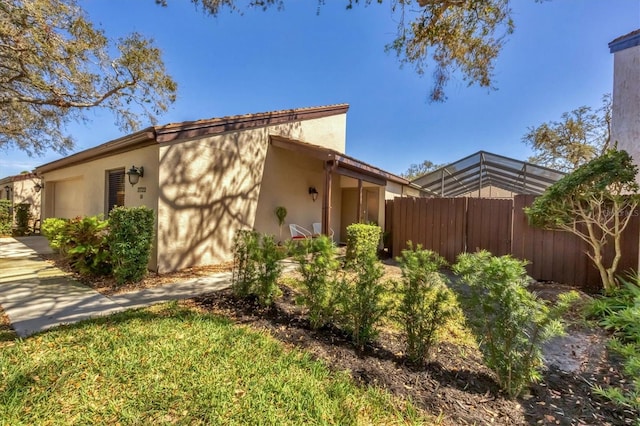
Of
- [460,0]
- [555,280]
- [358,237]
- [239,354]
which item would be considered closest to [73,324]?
[239,354]

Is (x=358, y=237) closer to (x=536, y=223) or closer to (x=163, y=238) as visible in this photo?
(x=536, y=223)

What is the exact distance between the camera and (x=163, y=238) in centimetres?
676

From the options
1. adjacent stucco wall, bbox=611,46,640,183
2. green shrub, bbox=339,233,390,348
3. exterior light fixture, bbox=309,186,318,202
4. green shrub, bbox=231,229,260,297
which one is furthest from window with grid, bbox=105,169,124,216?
adjacent stucco wall, bbox=611,46,640,183

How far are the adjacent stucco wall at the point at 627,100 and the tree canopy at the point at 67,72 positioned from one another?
11593 mm

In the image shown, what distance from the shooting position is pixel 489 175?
1447 cm

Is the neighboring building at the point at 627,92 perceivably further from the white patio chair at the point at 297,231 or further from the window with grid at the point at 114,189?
the window with grid at the point at 114,189

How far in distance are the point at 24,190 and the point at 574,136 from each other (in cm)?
3467

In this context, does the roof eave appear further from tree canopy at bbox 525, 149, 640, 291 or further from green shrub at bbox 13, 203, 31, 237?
tree canopy at bbox 525, 149, 640, 291

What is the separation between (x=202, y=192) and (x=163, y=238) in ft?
4.99

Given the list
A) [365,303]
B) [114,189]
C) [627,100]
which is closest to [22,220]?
[114,189]

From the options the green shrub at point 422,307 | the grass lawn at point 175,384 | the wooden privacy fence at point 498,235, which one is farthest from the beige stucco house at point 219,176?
the green shrub at point 422,307

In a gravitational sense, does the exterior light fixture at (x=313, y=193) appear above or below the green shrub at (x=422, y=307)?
above

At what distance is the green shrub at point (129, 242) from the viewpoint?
5578 millimetres

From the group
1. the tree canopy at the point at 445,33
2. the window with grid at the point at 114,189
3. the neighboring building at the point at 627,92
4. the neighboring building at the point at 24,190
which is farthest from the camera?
the neighboring building at the point at 24,190
